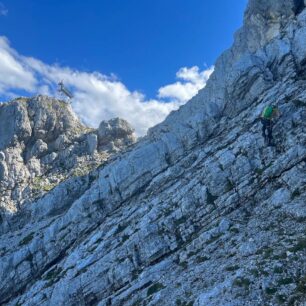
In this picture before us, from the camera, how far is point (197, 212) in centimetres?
5219

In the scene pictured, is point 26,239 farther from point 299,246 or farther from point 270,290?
point 270,290

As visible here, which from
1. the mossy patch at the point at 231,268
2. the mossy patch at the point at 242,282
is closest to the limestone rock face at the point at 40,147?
the mossy patch at the point at 231,268

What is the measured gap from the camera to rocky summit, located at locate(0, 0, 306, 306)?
36.4 m

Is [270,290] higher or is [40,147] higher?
[40,147]

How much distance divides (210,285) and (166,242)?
15896 mm

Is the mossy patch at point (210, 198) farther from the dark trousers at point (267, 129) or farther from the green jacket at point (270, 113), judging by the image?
the green jacket at point (270, 113)

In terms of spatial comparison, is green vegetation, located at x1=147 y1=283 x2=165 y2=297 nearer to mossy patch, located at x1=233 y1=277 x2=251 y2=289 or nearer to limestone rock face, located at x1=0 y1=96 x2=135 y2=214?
mossy patch, located at x1=233 y1=277 x2=251 y2=289

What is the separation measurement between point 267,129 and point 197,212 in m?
15.4

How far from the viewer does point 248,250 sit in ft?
123

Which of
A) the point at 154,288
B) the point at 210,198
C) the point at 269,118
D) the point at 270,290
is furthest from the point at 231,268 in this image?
the point at 269,118

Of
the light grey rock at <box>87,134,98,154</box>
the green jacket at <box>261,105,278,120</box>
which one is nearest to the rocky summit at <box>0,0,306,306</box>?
the green jacket at <box>261,105,278,120</box>

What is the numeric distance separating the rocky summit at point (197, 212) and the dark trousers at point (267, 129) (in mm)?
1487

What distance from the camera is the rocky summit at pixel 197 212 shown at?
119 ft

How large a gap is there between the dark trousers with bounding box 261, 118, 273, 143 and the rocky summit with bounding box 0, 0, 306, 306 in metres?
1.49
